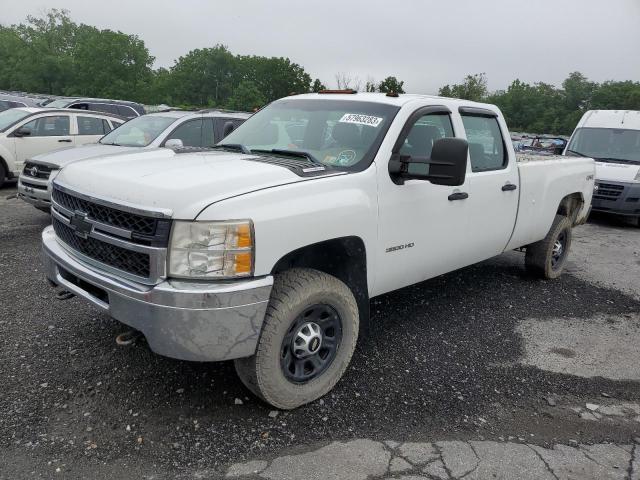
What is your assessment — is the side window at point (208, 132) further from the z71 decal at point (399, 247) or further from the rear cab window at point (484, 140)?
the z71 decal at point (399, 247)

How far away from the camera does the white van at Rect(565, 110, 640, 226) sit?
32.3 feet

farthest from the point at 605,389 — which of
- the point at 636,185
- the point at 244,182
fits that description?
the point at 636,185

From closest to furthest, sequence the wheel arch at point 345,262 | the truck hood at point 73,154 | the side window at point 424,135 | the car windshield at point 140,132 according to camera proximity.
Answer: the wheel arch at point 345,262, the side window at point 424,135, the truck hood at point 73,154, the car windshield at point 140,132

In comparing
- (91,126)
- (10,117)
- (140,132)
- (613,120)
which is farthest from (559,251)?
(10,117)

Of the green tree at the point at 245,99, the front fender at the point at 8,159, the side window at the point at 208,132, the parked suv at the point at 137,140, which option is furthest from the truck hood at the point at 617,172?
the green tree at the point at 245,99

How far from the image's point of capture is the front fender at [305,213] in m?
2.74

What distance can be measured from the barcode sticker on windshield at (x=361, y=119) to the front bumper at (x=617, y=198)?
800 centimetres

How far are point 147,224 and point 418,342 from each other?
2.51m

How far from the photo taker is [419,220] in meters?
3.81

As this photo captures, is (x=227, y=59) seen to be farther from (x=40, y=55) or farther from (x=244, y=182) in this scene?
(x=244, y=182)

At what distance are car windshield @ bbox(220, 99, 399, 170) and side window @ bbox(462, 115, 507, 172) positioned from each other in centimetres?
100

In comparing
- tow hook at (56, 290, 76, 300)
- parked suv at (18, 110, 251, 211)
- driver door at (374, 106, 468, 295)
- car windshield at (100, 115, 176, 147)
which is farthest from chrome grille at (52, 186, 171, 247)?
car windshield at (100, 115, 176, 147)

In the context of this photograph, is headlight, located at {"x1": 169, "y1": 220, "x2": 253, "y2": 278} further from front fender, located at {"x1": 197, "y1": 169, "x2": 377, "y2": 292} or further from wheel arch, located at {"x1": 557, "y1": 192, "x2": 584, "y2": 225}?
wheel arch, located at {"x1": 557, "y1": 192, "x2": 584, "y2": 225}

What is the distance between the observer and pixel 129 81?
77.2 m
